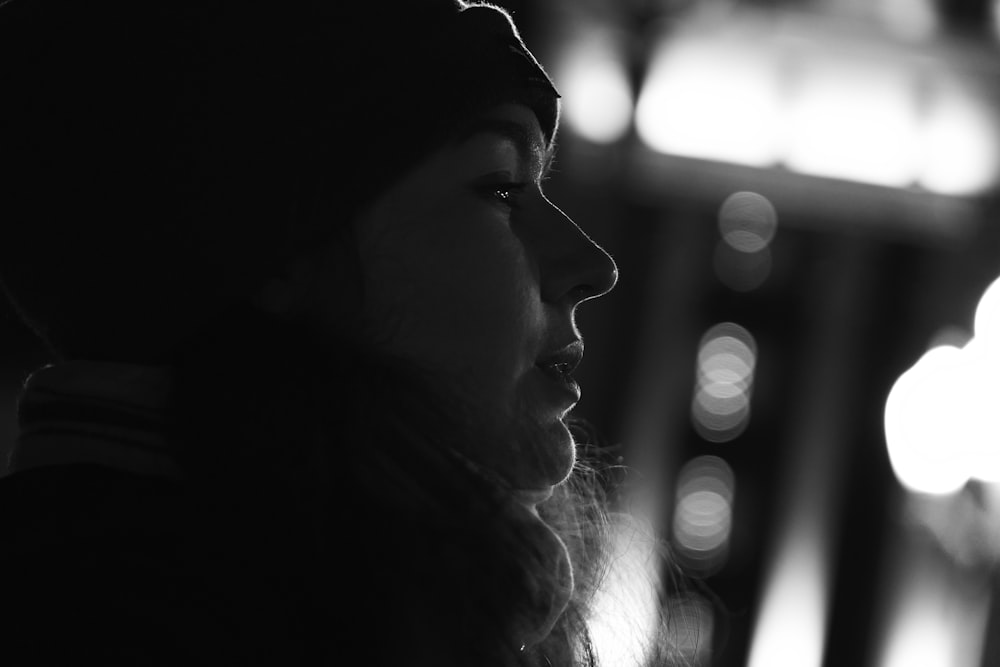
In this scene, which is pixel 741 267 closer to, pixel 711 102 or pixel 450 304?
pixel 711 102

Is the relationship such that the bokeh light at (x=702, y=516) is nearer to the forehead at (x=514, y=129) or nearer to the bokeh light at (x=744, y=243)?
the bokeh light at (x=744, y=243)

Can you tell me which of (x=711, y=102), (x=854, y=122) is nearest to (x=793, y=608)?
(x=854, y=122)

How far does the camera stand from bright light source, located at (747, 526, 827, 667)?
33.2 feet

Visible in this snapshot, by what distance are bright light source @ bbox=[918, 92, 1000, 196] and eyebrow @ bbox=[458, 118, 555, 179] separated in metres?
4.97

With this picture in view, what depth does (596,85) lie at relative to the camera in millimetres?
5695

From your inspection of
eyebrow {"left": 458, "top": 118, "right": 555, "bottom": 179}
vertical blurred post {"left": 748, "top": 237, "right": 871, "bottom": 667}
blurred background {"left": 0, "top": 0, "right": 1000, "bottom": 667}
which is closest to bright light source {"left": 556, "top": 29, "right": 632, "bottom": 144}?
blurred background {"left": 0, "top": 0, "right": 1000, "bottom": 667}

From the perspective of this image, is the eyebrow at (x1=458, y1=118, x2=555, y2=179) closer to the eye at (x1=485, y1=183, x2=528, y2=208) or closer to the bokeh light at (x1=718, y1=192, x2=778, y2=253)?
the eye at (x1=485, y1=183, x2=528, y2=208)

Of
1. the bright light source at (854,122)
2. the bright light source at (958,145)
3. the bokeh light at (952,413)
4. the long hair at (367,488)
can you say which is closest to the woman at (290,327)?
the long hair at (367,488)

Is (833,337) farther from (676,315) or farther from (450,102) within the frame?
(450,102)

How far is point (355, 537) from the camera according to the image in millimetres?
716

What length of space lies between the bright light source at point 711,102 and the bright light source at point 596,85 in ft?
0.35

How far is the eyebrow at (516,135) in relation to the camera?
2.74 ft

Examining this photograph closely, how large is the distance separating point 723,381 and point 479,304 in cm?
975

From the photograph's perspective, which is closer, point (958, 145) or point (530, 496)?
point (530, 496)
